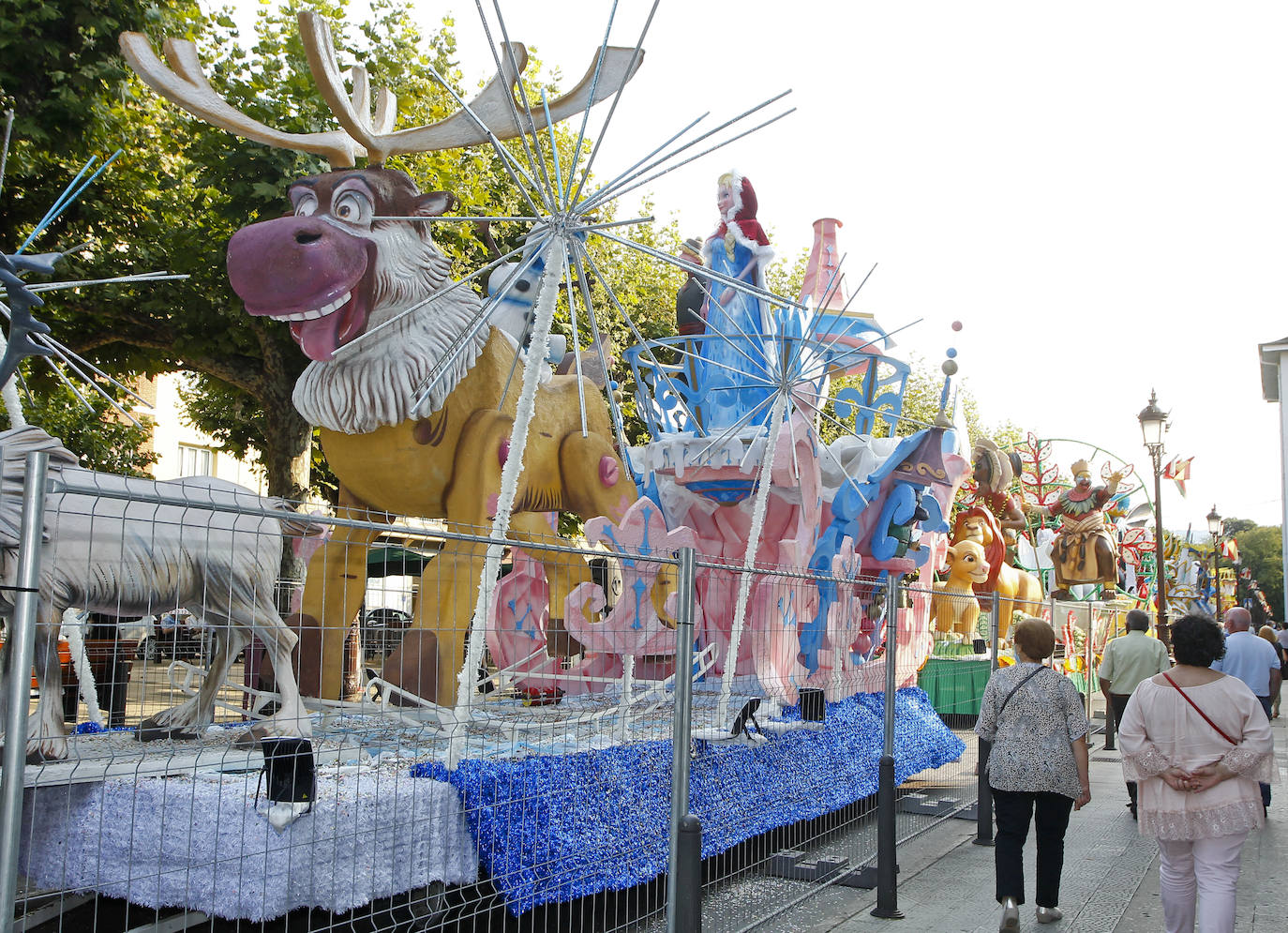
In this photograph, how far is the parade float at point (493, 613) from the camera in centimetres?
395

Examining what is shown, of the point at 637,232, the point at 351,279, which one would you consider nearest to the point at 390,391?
the point at 351,279

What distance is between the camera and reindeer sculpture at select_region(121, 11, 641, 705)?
19.0ft

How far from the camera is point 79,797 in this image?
13.2ft

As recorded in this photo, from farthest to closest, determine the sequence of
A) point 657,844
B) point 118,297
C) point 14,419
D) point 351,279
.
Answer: point 118,297 < point 351,279 < point 14,419 < point 657,844

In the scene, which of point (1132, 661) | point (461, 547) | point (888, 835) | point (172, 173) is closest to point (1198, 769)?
point (888, 835)

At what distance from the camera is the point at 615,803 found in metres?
4.77

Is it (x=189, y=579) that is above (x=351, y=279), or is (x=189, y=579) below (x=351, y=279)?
below

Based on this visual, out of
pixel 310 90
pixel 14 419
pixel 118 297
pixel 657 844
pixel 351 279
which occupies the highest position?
pixel 310 90

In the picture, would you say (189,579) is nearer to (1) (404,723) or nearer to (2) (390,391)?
(1) (404,723)

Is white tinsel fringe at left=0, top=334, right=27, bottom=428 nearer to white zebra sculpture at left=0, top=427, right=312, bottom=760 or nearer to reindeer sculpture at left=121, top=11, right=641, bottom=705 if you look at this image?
white zebra sculpture at left=0, top=427, right=312, bottom=760

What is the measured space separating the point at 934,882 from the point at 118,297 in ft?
32.6

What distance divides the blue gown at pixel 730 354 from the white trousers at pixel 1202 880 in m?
5.07

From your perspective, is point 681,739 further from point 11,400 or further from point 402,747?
point 11,400

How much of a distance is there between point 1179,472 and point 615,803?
23.1 metres
